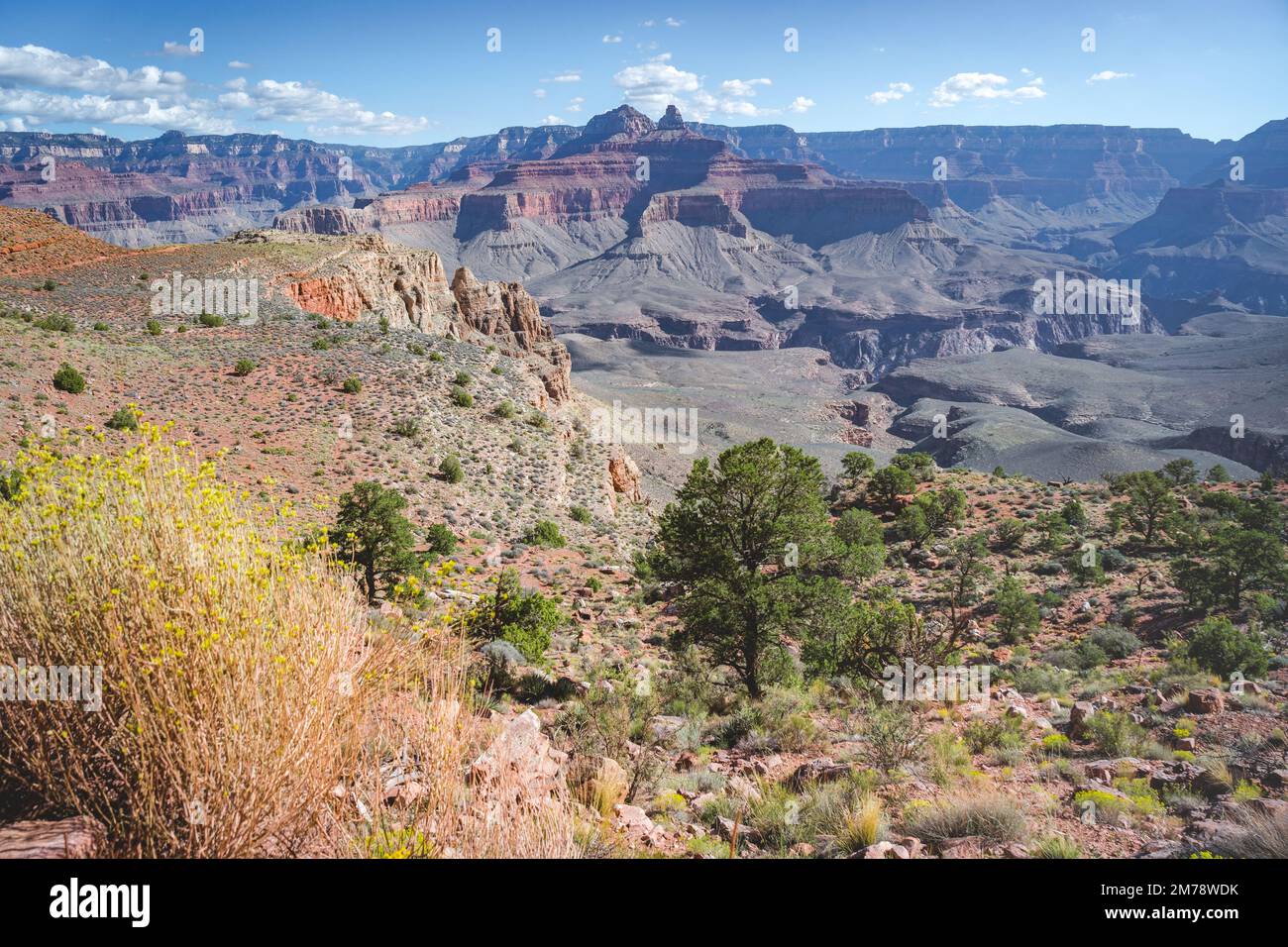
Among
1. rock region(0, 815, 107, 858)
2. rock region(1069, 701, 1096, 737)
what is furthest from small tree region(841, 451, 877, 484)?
rock region(0, 815, 107, 858)

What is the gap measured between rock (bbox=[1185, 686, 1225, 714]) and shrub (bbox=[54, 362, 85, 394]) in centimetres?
2836

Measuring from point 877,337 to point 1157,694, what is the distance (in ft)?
560

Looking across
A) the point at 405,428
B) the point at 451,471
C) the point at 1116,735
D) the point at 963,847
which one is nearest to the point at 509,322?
the point at 405,428

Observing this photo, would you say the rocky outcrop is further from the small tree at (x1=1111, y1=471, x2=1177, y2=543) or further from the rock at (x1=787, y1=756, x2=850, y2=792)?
the rock at (x1=787, y1=756, x2=850, y2=792)

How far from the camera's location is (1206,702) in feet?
34.0

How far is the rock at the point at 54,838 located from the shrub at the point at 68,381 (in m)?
22.9

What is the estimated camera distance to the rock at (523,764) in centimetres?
448

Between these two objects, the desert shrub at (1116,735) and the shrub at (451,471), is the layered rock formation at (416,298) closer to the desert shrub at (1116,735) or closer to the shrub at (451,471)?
the shrub at (451,471)

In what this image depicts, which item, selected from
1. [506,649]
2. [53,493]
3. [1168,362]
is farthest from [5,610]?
[1168,362]

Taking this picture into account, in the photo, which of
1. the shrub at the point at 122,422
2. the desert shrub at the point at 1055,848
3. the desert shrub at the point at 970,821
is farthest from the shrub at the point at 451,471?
the desert shrub at the point at 1055,848

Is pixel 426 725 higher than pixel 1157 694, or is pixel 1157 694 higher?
pixel 426 725

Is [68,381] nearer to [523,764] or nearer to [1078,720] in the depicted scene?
[523,764]

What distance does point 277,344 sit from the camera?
97.6 ft
